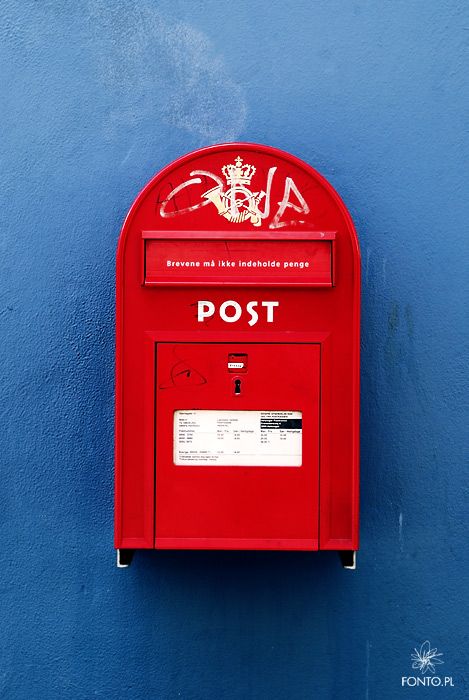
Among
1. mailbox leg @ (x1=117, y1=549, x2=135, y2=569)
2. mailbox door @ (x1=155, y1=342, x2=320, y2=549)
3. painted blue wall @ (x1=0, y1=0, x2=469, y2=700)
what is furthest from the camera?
painted blue wall @ (x1=0, y1=0, x2=469, y2=700)

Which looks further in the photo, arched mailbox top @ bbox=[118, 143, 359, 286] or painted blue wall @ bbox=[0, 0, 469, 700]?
painted blue wall @ bbox=[0, 0, 469, 700]

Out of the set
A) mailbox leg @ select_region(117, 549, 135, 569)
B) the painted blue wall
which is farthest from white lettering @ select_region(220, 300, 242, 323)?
mailbox leg @ select_region(117, 549, 135, 569)

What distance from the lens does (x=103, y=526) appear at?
6.26 feet

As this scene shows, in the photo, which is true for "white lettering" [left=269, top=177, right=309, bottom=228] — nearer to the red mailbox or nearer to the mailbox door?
the red mailbox

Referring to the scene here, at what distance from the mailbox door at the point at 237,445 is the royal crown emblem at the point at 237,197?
0.34 meters

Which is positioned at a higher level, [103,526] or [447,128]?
[447,128]

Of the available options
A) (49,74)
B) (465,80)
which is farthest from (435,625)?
→ (49,74)

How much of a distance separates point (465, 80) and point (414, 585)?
5.40 feet

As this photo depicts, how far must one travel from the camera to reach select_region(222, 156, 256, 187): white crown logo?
1.55 metres

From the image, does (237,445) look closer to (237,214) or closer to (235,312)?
(235,312)

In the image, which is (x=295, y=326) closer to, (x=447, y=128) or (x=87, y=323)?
(x=87, y=323)

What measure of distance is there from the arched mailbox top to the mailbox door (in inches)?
8.2

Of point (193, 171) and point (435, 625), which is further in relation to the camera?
point (435, 625)

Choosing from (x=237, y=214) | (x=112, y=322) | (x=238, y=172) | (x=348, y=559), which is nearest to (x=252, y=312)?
(x=237, y=214)
